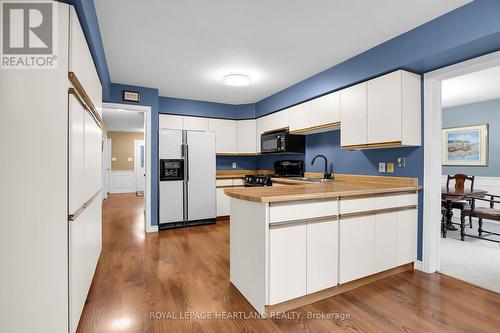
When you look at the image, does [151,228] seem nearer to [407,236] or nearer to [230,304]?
[230,304]

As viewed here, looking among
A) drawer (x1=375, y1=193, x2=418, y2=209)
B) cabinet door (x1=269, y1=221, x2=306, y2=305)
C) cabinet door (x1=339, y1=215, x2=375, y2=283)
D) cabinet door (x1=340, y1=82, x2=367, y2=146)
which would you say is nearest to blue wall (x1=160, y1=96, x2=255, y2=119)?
cabinet door (x1=340, y1=82, x2=367, y2=146)

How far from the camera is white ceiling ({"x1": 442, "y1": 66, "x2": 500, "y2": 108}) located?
344cm

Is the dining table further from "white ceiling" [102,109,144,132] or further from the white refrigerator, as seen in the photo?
"white ceiling" [102,109,144,132]

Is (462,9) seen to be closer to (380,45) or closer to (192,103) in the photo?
(380,45)

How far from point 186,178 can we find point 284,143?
1785 millimetres

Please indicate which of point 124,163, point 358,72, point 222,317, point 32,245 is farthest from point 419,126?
point 124,163

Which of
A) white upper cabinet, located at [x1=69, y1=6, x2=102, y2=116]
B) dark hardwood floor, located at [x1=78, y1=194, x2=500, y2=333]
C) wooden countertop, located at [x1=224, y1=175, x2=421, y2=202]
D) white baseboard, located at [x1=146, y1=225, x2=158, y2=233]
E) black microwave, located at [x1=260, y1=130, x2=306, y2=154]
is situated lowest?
dark hardwood floor, located at [x1=78, y1=194, x2=500, y2=333]

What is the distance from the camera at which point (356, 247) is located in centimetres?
217

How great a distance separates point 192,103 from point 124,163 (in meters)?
5.66

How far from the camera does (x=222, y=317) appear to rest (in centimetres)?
180

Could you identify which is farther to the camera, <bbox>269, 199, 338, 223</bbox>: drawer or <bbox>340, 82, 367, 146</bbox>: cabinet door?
<bbox>340, 82, 367, 146</bbox>: cabinet door

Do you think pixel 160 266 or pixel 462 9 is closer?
pixel 462 9

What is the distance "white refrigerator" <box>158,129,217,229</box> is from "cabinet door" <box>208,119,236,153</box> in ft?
1.45

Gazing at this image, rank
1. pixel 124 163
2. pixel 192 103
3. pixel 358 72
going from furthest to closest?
pixel 124 163 < pixel 192 103 < pixel 358 72
